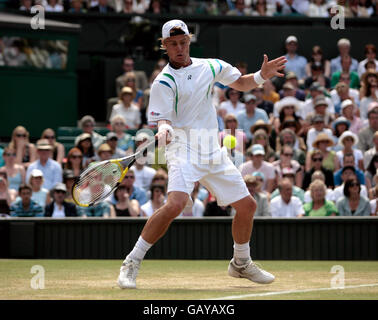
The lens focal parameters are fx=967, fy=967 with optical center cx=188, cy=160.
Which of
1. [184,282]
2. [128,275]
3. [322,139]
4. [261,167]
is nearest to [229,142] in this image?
[261,167]

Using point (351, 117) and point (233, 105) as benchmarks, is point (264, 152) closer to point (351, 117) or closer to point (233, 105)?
point (351, 117)

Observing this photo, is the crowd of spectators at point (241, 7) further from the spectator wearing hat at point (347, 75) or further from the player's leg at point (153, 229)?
the player's leg at point (153, 229)

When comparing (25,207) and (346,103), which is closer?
(25,207)

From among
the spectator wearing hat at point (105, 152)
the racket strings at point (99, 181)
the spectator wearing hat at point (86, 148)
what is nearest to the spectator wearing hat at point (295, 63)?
the spectator wearing hat at point (86, 148)

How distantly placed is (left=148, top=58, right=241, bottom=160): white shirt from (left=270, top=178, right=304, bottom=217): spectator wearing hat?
14.3ft

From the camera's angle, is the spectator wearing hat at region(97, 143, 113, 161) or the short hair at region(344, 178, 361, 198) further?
the spectator wearing hat at region(97, 143, 113, 161)

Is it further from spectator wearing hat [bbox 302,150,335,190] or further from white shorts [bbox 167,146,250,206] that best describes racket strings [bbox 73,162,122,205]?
spectator wearing hat [bbox 302,150,335,190]

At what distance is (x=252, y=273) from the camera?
768 cm

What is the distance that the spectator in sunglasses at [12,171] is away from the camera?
13.0 m

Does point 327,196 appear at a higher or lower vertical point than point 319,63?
lower

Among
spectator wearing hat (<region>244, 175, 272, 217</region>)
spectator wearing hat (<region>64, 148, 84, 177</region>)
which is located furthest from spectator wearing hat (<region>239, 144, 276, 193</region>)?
spectator wearing hat (<region>64, 148, 84, 177</region>)

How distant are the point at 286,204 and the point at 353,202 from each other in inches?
31.9

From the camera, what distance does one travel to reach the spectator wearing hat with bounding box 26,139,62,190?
13.0 meters

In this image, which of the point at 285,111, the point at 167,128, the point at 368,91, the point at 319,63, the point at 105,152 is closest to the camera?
the point at 167,128
